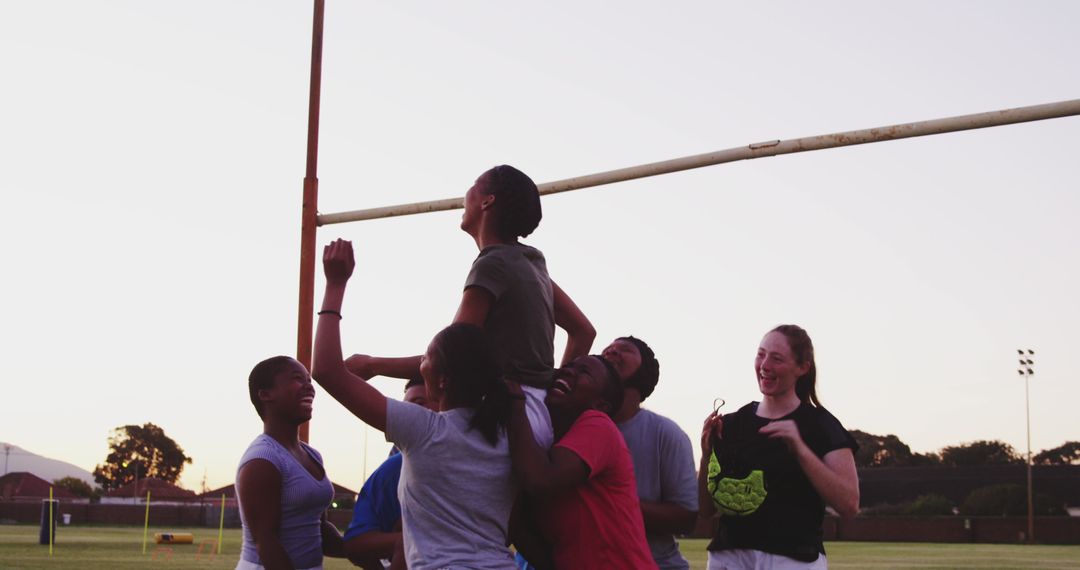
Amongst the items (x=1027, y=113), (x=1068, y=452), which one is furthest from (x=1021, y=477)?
(x=1027, y=113)

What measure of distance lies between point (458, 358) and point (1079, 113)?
3.19 meters

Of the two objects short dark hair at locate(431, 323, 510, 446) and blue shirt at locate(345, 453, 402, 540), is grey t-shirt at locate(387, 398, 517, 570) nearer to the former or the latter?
short dark hair at locate(431, 323, 510, 446)

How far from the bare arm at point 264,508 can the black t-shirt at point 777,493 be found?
1.90 meters

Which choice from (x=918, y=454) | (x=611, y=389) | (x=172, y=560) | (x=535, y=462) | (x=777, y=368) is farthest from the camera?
(x=918, y=454)

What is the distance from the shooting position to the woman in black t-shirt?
508cm

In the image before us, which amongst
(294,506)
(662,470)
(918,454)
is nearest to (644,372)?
(662,470)

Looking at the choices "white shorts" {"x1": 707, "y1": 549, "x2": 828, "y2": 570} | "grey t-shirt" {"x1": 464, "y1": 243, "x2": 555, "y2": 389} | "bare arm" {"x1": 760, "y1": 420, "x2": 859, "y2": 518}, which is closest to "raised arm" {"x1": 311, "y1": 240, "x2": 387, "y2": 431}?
"grey t-shirt" {"x1": 464, "y1": 243, "x2": 555, "y2": 389}

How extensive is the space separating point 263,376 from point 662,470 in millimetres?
1722

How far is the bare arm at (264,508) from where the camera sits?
462 centimetres

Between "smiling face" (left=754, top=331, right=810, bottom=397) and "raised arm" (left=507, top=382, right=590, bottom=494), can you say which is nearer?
"raised arm" (left=507, top=382, right=590, bottom=494)

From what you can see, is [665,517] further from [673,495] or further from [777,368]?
[777,368]

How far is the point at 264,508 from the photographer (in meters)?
4.69

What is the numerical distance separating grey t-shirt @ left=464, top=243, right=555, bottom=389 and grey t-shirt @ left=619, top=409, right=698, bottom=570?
0.96 meters

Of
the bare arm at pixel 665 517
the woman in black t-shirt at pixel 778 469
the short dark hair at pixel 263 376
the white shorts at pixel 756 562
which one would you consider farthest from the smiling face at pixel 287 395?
the white shorts at pixel 756 562
